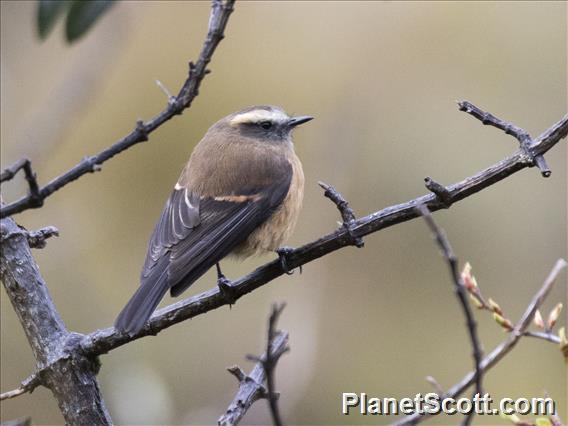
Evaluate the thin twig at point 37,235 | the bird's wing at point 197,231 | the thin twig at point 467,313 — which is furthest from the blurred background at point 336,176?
the thin twig at point 467,313

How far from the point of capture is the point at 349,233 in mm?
2154

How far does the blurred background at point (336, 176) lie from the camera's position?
14.6ft

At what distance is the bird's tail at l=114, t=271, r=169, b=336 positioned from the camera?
2113 millimetres

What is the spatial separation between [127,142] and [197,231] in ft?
4.08

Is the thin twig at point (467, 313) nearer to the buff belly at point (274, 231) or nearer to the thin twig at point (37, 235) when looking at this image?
the thin twig at point (37, 235)

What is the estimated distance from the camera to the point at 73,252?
466cm

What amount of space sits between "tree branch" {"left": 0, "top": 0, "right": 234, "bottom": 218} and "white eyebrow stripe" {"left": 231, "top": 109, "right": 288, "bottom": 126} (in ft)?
5.85

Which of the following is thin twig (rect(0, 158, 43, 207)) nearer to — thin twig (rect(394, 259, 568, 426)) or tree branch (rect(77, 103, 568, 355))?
tree branch (rect(77, 103, 568, 355))

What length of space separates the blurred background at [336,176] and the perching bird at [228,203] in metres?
1.07

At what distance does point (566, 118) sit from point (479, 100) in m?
2.99

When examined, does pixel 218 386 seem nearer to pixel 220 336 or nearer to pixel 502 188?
pixel 220 336

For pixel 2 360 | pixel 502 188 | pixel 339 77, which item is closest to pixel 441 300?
pixel 502 188

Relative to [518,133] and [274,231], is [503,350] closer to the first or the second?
[518,133]

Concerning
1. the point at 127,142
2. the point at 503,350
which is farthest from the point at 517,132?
the point at 127,142
